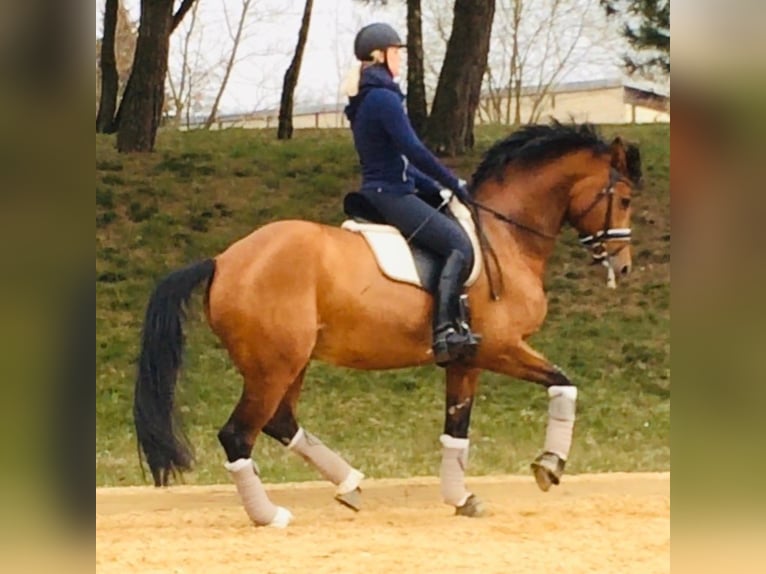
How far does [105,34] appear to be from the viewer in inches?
220

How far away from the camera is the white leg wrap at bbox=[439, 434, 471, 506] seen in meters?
4.57

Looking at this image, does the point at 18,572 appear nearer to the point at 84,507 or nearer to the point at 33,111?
the point at 84,507

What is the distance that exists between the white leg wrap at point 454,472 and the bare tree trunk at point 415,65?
2046 millimetres

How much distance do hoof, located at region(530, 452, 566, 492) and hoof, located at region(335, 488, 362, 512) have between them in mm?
771

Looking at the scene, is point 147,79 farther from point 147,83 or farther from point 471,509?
point 471,509

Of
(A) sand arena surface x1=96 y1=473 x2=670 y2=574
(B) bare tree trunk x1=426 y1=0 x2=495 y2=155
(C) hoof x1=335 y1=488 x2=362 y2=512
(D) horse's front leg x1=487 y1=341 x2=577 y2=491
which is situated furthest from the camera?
(B) bare tree trunk x1=426 y1=0 x2=495 y2=155

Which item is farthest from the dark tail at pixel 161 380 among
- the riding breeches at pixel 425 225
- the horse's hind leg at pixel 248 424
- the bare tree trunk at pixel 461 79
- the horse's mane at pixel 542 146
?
the bare tree trunk at pixel 461 79

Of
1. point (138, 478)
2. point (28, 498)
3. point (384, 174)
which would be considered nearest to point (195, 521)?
point (138, 478)

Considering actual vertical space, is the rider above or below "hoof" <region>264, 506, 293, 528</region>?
above

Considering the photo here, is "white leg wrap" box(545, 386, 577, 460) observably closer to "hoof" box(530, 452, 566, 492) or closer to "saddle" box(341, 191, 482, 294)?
"hoof" box(530, 452, 566, 492)

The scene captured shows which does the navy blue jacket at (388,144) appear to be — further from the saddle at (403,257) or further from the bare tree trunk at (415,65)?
the bare tree trunk at (415,65)

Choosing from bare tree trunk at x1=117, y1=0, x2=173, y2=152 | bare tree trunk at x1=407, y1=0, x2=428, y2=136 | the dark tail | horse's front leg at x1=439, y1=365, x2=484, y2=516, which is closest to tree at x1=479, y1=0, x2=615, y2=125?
bare tree trunk at x1=407, y1=0, x2=428, y2=136

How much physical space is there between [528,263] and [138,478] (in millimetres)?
2227

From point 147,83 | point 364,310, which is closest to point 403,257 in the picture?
point 364,310
